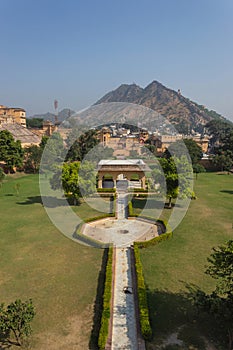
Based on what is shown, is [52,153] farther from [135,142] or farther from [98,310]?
[98,310]

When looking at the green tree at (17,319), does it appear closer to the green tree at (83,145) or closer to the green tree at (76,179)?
the green tree at (76,179)

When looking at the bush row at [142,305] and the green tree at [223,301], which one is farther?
the bush row at [142,305]

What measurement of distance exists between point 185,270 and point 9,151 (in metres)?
42.1

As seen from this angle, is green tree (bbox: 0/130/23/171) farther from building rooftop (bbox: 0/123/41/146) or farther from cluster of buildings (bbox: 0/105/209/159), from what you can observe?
cluster of buildings (bbox: 0/105/209/159)

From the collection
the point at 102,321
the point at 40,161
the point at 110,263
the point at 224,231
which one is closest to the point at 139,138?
the point at 40,161

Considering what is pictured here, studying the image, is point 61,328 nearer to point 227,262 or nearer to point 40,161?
point 227,262

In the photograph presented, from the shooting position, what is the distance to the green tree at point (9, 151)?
49.2m

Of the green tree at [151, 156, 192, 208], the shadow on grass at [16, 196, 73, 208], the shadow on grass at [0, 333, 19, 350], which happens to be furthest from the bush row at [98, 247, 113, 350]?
the shadow on grass at [16, 196, 73, 208]

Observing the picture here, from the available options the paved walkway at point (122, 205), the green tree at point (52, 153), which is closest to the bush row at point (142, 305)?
the paved walkway at point (122, 205)

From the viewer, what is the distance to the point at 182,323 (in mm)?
12398

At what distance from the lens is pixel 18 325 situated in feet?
35.1

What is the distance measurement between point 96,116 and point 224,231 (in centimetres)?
5824

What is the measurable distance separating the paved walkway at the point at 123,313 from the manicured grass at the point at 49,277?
3.90 feet

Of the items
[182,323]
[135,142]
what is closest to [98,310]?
[182,323]
